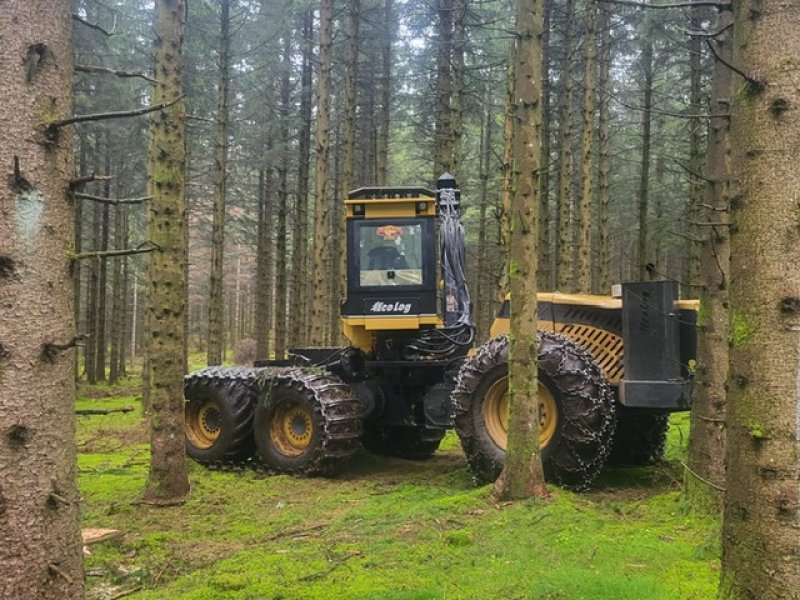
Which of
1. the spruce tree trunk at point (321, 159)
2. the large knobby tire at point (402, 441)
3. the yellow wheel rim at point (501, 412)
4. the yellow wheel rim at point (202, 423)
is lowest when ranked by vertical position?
the large knobby tire at point (402, 441)

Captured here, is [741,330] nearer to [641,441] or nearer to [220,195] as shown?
[641,441]

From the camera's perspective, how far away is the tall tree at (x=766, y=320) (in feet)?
9.30

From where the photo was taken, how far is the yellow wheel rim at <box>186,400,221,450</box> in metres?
9.81

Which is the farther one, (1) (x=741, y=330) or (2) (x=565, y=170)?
(2) (x=565, y=170)

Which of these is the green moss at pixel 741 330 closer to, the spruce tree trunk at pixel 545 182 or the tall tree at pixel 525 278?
the tall tree at pixel 525 278

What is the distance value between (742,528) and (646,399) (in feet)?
12.6

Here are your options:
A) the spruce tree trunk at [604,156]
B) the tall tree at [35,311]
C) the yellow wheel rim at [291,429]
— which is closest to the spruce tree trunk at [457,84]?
the spruce tree trunk at [604,156]

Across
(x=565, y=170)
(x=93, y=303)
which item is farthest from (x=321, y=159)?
(x=93, y=303)

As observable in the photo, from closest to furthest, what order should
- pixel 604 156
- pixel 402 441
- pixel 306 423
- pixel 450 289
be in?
pixel 306 423 → pixel 450 289 → pixel 402 441 → pixel 604 156

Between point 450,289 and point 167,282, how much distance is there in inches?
150

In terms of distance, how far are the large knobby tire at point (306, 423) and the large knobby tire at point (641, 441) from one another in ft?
11.0

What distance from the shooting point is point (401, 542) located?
17.3ft

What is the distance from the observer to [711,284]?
574 cm

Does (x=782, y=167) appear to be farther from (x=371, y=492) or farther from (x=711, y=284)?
(x=371, y=492)
